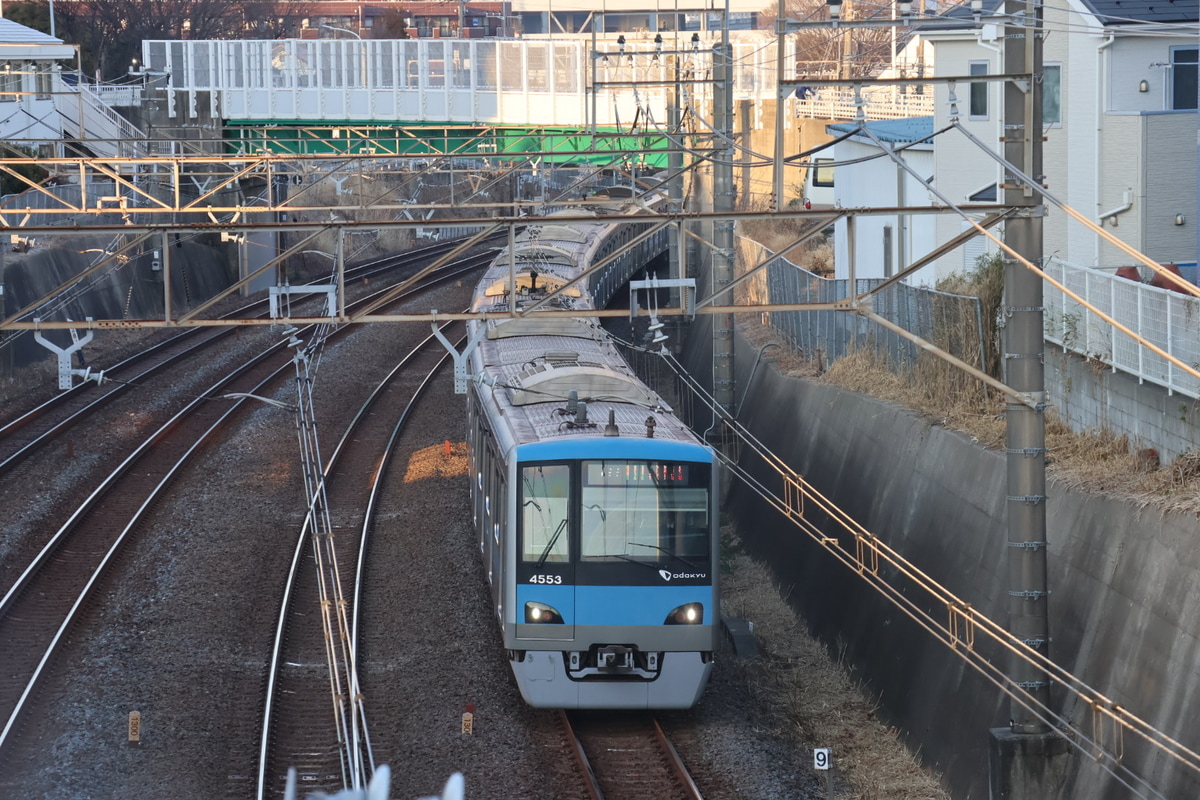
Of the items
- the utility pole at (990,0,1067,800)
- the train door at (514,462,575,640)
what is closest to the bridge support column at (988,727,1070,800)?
the utility pole at (990,0,1067,800)

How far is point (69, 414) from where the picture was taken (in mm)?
23344

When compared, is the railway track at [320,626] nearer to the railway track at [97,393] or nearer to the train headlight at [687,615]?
the train headlight at [687,615]

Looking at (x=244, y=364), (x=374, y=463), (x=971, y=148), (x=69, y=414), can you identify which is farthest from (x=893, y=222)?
(x=69, y=414)

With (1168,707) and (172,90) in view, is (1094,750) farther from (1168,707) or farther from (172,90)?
(172,90)

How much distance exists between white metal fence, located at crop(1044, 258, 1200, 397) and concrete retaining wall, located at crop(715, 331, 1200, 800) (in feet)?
4.16

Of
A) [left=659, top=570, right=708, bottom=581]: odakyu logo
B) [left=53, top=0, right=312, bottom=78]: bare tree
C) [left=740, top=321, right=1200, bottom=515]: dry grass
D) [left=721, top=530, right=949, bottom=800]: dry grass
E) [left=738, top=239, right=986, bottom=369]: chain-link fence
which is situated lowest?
[left=721, top=530, right=949, bottom=800]: dry grass

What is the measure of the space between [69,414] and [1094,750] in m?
18.3

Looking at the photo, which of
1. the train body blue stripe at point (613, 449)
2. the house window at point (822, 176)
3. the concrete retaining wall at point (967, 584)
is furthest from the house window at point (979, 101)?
the house window at point (822, 176)

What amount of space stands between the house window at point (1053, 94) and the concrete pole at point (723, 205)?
161 inches

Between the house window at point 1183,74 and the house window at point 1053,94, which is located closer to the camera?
the house window at point 1183,74

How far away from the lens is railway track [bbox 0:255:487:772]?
12.7m

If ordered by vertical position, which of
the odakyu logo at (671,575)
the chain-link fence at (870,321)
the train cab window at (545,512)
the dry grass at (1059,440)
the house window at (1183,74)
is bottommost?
the odakyu logo at (671,575)

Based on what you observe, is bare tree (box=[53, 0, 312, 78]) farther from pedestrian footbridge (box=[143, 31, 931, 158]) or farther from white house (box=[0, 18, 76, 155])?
pedestrian footbridge (box=[143, 31, 931, 158])

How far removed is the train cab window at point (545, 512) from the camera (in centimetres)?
1165
